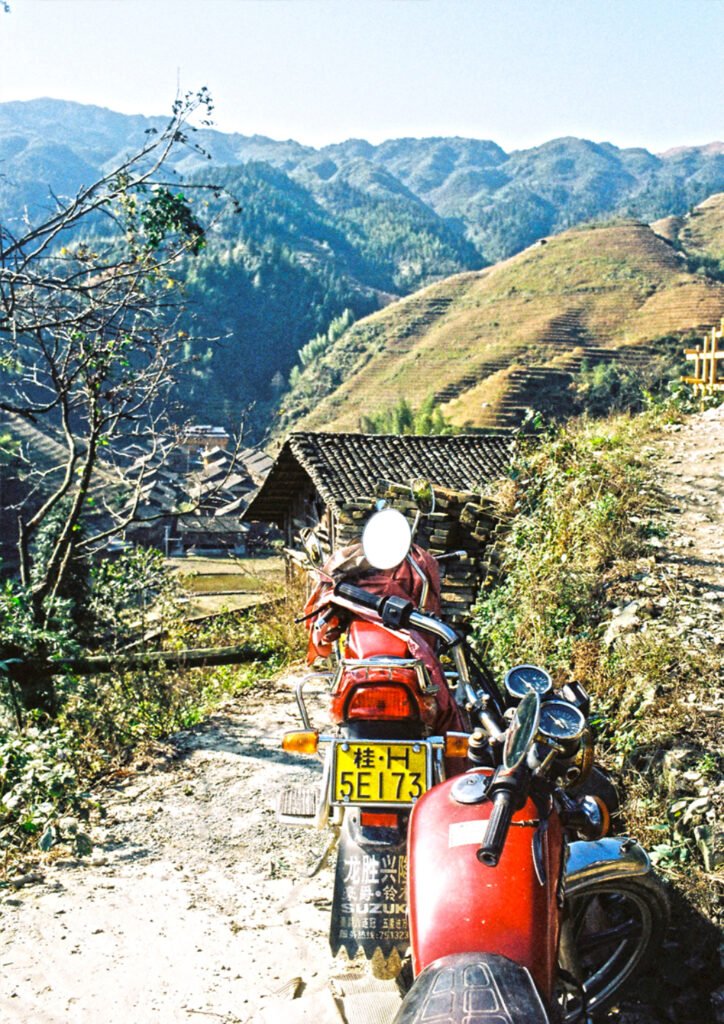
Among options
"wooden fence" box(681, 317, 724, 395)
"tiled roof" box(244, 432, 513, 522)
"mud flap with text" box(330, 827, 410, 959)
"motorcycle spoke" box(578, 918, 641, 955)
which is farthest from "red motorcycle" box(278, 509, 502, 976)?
"tiled roof" box(244, 432, 513, 522)

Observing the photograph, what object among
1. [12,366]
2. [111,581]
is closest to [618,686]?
[12,366]

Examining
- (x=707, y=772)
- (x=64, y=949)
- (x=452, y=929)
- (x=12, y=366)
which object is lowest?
(x=64, y=949)

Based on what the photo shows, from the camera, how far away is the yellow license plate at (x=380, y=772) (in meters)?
2.91

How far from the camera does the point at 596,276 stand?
91.8m

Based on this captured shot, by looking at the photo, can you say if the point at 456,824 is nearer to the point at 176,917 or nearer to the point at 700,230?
the point at 176,917

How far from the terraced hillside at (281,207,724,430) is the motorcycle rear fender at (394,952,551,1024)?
61.4 m

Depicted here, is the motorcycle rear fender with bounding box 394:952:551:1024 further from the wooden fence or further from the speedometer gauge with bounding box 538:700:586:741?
the wooden fence

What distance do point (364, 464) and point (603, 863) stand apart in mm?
17720

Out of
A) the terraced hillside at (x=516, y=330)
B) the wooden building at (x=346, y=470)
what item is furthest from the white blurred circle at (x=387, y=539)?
the terraced hillside at (x=516, y=330)

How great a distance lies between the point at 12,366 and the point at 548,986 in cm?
614

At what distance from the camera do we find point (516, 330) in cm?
8481

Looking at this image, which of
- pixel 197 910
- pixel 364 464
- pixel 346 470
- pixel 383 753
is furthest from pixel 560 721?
pixel 364 464

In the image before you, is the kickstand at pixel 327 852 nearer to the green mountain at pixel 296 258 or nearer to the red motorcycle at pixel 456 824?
the red motorcycle at pixel 456 824

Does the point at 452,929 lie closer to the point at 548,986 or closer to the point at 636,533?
the point at 548,986
